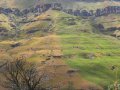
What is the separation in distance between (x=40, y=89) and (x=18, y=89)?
5.13 meters

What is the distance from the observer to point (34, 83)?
69.9m

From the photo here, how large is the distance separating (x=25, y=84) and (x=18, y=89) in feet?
9.16

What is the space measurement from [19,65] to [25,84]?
4.14 meters

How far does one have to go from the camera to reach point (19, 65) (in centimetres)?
7094

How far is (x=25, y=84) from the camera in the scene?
72.6m

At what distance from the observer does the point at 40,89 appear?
2891 inches

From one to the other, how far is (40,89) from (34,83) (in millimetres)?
3917

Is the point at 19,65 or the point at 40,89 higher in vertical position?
the point at 19,65

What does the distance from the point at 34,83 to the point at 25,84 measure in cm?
326

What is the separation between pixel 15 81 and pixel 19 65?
303cm

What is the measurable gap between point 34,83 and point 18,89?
3138 mm

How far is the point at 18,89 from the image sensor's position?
70062 millimetres

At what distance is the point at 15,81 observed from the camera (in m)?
70.6
